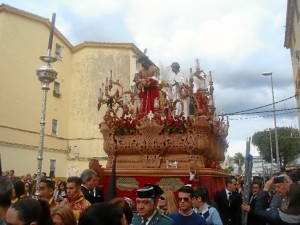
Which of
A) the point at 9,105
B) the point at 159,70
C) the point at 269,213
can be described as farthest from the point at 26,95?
the point at 269,213

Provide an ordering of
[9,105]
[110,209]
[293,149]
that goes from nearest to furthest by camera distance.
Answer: [110,209]
[9,105]
[293,149]

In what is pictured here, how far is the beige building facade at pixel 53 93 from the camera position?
22.2 metres

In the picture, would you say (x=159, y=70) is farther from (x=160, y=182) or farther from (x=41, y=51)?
(x=41, y=51)

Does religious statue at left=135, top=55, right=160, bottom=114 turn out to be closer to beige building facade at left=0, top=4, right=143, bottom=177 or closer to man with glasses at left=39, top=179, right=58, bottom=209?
man with glasses at left=39, top=179, right=58, bottom=209

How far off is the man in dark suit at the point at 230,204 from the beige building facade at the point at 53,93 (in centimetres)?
1640

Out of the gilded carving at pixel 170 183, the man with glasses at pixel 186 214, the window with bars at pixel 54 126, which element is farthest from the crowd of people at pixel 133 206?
the window with bars at pixel 54 126

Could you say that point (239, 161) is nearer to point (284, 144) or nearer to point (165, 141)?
point (284, 144)

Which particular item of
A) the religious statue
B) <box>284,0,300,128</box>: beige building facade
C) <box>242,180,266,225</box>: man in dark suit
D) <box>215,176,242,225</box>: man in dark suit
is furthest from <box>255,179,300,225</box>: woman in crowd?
<box>284,0,300,128</box>: beige building facade

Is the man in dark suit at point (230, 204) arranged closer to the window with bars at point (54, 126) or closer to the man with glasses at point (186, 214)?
the man with glasses at point (186, 214)

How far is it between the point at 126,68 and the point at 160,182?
2094 cm

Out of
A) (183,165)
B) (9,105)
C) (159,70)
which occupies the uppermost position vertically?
(9,105)

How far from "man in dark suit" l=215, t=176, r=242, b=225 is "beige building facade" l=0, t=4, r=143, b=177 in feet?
53.8

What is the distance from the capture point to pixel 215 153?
949cm

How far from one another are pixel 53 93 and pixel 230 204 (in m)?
21.4
